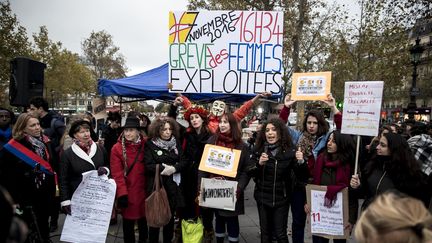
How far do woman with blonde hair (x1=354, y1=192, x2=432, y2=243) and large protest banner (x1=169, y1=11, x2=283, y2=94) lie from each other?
410 centimetres

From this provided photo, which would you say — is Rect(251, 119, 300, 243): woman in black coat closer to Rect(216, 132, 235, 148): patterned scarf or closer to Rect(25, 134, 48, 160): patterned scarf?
Rect(216, 132, 235, 148): patterned scarf

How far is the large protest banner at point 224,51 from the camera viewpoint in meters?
5.41

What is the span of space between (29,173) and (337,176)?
350 cm

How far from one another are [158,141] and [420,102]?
6847 centimetres

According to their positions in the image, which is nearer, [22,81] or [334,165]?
[334,165]

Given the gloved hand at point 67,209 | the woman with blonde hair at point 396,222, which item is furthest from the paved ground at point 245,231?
the woman with blonde hair at point 396,222

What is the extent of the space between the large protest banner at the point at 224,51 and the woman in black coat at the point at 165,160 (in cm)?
159

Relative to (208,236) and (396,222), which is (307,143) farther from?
(396,222)

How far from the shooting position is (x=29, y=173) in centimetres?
361

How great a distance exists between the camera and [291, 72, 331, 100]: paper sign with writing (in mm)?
4191

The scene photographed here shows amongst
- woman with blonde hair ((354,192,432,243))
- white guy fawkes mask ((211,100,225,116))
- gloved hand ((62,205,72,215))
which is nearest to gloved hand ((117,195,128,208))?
gloved hand ((62,205,72,215))

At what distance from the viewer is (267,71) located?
5410 mm

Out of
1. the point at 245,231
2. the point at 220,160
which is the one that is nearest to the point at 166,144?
the point at 220,160

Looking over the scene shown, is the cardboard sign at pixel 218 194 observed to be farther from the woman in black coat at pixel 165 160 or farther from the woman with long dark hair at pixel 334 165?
the woman with long dark hair at pixel 334 165
